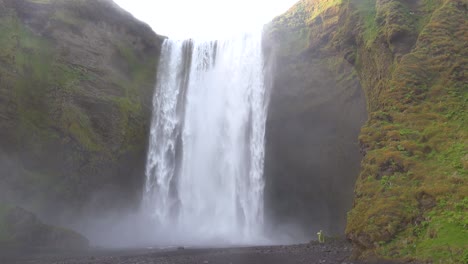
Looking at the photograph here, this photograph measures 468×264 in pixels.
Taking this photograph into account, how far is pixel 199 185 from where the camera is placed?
101ft

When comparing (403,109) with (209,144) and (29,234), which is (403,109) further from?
(29,234)

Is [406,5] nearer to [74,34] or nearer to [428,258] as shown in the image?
[428,258]

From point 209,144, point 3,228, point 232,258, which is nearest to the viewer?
point 232,258

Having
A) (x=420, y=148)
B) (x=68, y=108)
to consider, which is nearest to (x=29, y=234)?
(x=68, y=108)

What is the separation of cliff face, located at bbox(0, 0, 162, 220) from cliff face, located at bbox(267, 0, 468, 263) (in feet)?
38.8

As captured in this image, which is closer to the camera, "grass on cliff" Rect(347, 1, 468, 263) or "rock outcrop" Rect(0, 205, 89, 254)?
"grass on cliff" Rect(347, 1, 468, 263)

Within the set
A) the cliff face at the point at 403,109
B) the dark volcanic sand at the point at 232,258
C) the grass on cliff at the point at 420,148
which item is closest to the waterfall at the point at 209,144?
the cliff face at the point at 403,109

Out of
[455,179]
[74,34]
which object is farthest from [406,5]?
[74,34]

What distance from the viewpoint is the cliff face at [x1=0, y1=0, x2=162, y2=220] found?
89.2 feet

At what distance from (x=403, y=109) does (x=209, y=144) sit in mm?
16300

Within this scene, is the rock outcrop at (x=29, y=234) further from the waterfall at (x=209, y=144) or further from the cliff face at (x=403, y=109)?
the cliff face at (x=403, y=109)

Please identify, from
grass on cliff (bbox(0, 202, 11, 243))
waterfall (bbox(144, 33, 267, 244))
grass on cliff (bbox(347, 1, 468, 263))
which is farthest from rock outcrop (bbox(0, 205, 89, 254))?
grass on cliff (bbox(347, 1, 468, 263))

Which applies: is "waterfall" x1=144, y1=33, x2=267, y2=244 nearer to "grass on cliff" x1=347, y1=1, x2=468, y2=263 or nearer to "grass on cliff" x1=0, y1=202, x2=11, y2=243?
"grass on cliff" x1=0, y1=202, x2=11, y2=243

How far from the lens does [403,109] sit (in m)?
18.5
